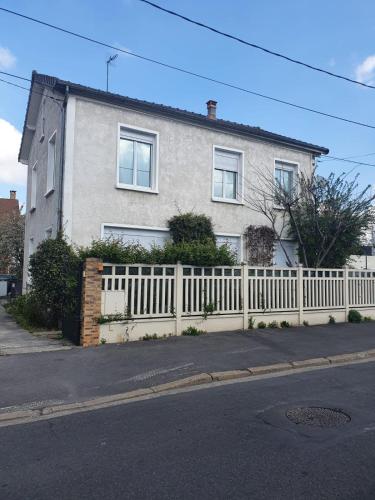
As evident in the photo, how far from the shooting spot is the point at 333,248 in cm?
1608

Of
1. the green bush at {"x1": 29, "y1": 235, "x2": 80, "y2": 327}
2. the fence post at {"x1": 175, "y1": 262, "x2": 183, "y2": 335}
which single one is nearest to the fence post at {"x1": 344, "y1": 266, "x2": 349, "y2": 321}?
the fence post at {"x1": 175, "y1": 262, "x2": 183, "y2": 335}

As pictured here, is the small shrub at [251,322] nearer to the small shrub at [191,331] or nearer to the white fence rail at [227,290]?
the white fence rail at [227,290]

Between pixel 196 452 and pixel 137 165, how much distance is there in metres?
10.9

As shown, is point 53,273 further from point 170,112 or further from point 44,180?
point 170,112

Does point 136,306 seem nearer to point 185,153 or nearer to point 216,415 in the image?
point 216,415

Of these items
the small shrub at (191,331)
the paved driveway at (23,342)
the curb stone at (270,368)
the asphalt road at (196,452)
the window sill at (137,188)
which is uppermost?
the window sill at (137,188)

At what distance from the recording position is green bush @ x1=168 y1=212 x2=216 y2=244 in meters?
14.1

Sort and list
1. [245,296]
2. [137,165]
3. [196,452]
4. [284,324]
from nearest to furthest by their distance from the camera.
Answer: [196,452], [245,296], [284,324], [137,165]

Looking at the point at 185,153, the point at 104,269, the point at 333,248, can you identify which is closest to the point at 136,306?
the point at 104,269

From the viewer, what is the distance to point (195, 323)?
1080cm

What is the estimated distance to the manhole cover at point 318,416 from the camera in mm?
5113

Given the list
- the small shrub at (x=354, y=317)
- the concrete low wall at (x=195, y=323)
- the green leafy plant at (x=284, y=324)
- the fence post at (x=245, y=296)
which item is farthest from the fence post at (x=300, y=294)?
the small shrub at (x=354, y=317)

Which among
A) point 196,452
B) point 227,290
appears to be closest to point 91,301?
point 227,290

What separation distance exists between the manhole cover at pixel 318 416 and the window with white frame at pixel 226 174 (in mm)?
10503
